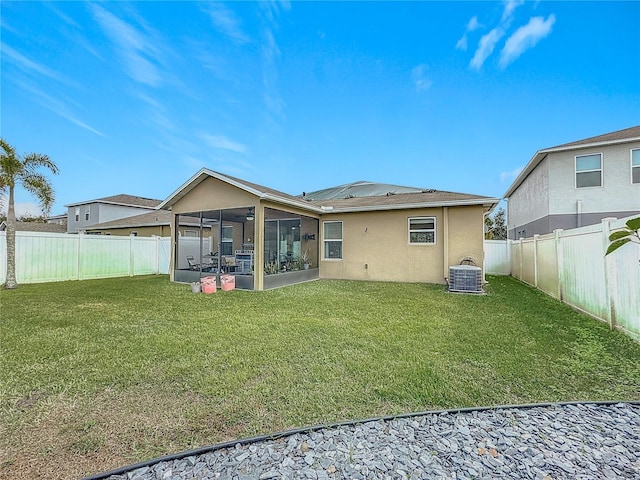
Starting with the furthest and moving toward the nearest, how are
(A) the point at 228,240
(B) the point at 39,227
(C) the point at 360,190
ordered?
(B) the point at 39,227, (C) the point at 360,190, (A) the point at 228,240

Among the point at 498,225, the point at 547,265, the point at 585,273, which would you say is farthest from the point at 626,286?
the point at 498,225

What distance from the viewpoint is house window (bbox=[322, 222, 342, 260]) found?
1188 centimetres

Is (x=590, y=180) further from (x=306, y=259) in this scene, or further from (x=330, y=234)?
(x=306, y=259)

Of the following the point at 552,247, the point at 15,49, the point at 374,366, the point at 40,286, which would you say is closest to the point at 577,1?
the point at 552,247

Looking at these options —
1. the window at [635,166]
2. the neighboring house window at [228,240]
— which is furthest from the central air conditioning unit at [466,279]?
the neighboring house window at [228,240]

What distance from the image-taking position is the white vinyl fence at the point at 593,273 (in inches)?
161

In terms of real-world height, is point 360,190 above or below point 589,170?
above

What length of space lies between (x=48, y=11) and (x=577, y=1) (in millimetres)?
14464

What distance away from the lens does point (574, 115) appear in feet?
41.0

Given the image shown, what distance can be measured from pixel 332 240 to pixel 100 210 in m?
22.5

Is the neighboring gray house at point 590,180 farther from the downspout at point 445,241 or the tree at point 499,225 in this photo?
the tree at point 499,225

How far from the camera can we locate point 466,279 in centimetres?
844

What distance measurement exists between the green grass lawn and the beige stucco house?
3.67 m

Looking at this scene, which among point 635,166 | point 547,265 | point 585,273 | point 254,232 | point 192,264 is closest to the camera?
point 585,273
